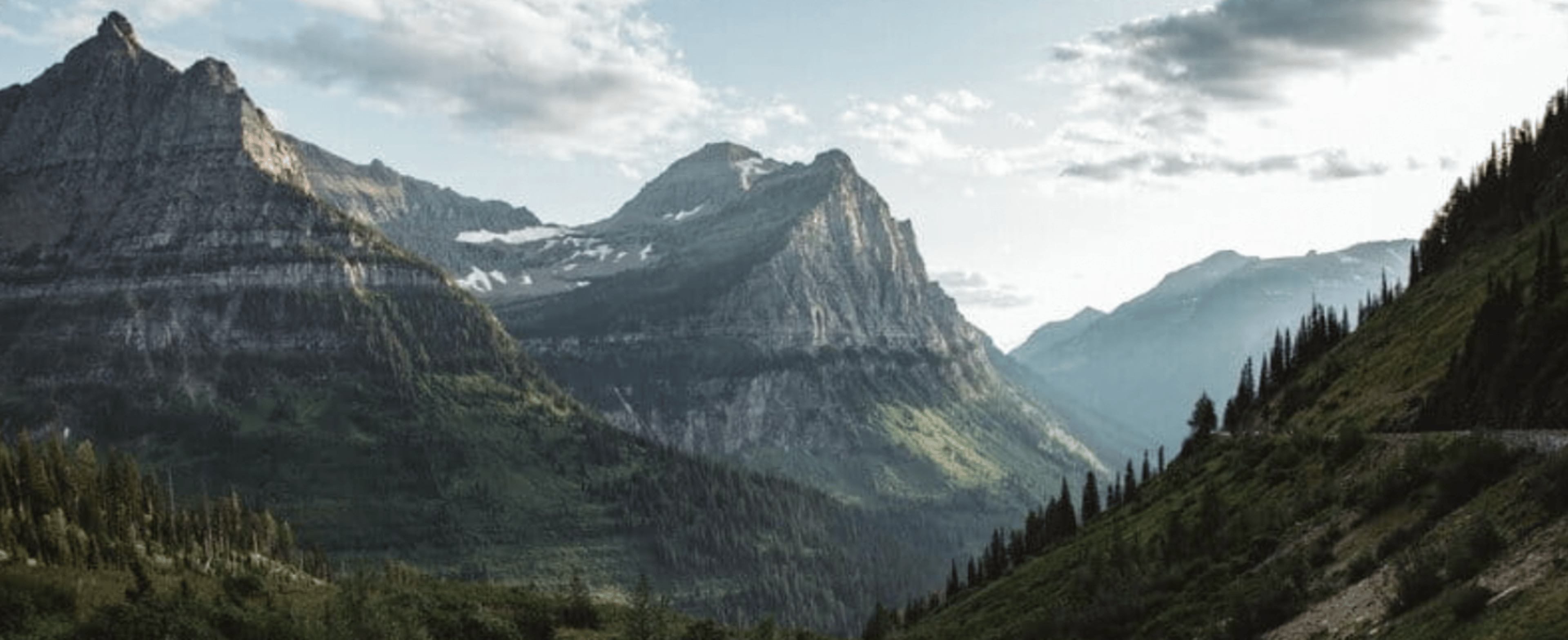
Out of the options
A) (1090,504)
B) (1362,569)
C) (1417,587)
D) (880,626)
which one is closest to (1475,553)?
(1417,587)

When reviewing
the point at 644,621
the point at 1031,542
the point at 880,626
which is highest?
the point at 644,621

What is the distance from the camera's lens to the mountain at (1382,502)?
4134cm

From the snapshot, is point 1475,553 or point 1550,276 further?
point 1550,276

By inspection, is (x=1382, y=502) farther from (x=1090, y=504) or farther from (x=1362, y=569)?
(x=1090, y=504)

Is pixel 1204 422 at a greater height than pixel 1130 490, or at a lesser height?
greater

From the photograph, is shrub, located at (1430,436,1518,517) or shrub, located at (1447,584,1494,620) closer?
shrub, located at (1447,584,1494,620)

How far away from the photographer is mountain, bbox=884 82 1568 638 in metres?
41.3

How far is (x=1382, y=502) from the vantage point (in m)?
58.0

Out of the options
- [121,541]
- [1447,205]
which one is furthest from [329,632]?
[1447,205]

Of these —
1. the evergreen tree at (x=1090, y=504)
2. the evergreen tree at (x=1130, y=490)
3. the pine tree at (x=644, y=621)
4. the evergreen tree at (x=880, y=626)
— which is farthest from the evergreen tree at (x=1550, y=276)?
the evergreen tree at (x=880, y=626)

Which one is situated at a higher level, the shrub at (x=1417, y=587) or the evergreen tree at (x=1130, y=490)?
the shrub at (x=1417, y=587)

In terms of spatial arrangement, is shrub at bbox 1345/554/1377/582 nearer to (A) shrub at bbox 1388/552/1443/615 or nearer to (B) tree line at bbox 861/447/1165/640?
(A) shrub at bbox 1388/552/1443/615

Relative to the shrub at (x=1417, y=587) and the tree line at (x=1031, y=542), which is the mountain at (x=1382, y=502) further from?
the tree line at (x=1031, y=542)

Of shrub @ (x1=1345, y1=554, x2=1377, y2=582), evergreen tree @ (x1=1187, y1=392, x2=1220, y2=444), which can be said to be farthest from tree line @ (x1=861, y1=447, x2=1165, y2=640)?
shrub @ (x1=1345, y1=554, x2=1377, y2=582)
